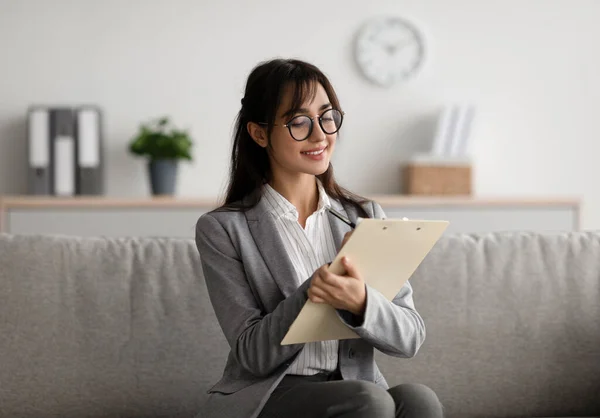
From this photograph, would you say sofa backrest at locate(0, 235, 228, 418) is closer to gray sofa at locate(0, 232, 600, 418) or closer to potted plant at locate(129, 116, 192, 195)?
gray sofa at locate(0, 232, 600, 418)

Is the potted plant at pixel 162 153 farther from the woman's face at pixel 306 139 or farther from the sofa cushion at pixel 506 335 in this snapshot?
the woman's face at pixel 306 139

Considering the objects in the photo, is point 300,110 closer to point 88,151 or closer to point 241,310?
point 241,310

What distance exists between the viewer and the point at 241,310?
190cm

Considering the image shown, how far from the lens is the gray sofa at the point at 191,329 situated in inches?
91.3

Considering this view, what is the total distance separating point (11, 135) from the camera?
461cm

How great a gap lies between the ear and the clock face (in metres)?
2.80

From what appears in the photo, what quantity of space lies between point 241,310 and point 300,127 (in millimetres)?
393

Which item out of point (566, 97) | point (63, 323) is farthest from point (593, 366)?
point (566, 97)

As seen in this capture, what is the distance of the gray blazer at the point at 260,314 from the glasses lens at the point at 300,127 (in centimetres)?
18

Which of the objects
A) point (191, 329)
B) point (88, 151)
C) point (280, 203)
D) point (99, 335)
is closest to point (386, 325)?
point (280, 203)

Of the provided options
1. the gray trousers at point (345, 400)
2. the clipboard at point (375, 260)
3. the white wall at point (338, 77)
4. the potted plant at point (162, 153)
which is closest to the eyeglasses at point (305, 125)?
the clipboard at point (375, 260)

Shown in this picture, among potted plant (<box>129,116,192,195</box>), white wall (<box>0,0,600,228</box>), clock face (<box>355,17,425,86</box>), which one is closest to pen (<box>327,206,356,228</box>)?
potted plant (<box>129,116,192,195</box>)

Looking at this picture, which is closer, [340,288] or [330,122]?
[340,288]

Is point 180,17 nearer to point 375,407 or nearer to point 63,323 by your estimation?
point 63,323
